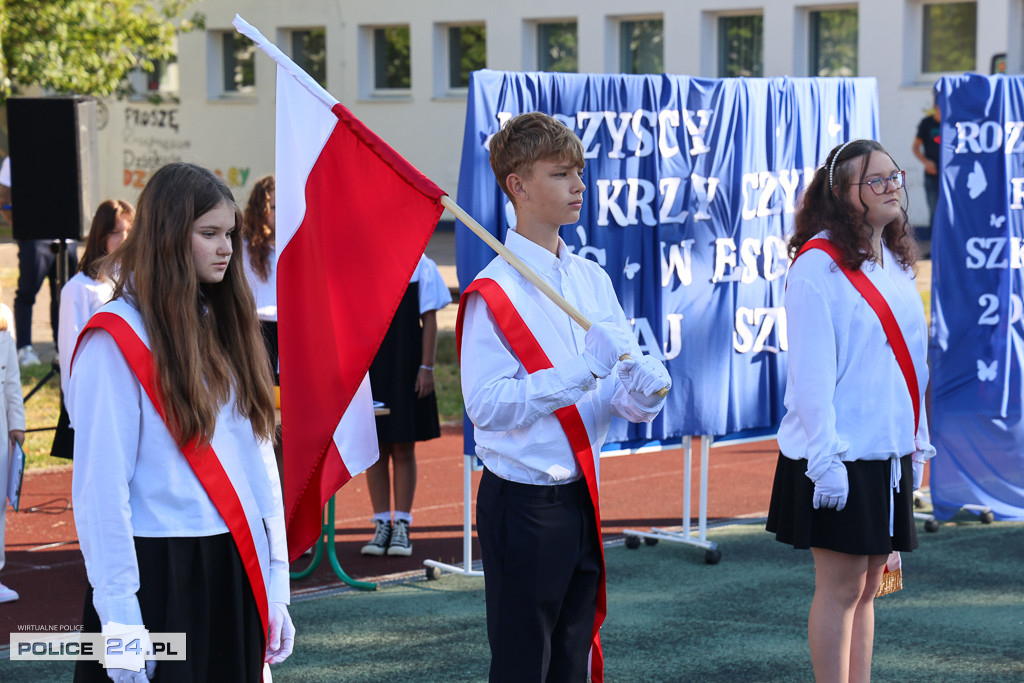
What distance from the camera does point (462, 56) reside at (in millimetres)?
26094

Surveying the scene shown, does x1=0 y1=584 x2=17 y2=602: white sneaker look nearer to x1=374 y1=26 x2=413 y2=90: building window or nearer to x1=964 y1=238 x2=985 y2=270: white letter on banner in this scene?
x1=964 y1=238 x2=985 y2=270: white letter on banner

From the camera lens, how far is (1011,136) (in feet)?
22.4

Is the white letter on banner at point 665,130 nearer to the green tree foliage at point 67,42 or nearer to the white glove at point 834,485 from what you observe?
the white glove at point 834,485

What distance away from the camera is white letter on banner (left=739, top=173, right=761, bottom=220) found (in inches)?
260

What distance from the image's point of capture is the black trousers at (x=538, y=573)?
10.4 feet

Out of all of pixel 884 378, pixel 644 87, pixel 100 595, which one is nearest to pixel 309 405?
pixel 100 595

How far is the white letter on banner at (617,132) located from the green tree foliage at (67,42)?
12091 millimetres

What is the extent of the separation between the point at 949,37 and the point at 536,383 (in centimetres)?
2088

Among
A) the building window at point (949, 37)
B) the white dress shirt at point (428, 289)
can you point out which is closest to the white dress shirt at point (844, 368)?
the white dress shirt at point (428, 289)

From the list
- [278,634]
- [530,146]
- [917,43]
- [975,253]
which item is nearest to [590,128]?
[975,253]

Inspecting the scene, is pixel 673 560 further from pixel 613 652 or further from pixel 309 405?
pixel 309 405

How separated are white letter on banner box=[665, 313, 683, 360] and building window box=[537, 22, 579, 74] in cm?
1939

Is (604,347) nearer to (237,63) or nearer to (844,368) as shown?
(844,368)

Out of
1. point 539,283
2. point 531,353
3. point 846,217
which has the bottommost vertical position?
point 531,353
